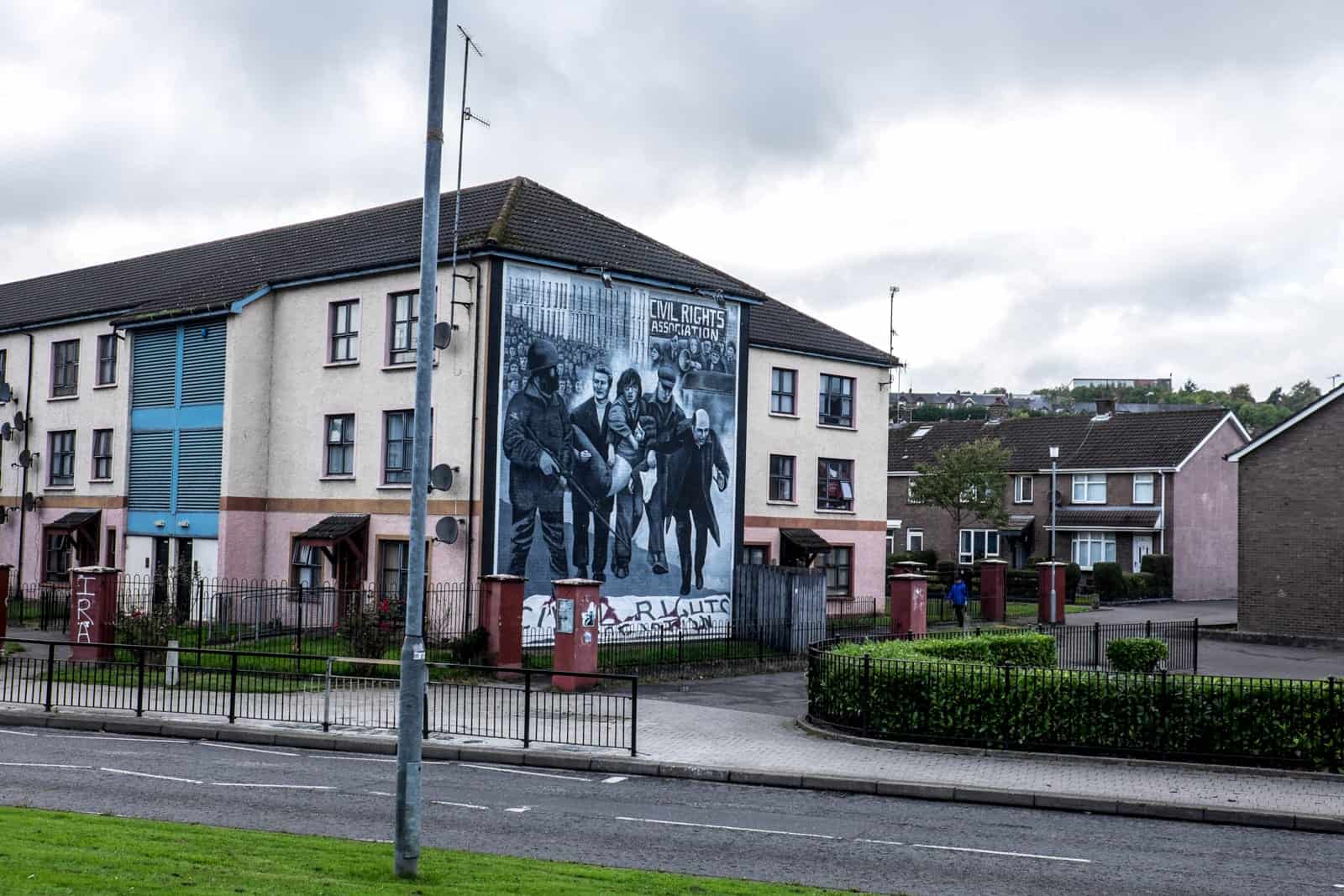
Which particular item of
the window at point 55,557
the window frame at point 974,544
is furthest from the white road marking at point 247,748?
the window frame at point 974,544

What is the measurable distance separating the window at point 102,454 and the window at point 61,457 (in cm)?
139

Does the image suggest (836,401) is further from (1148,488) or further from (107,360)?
(1148,488)

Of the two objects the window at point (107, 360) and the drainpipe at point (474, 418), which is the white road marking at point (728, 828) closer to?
the drainpipe at point (474, 418)

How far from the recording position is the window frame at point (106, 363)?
→ 1485 inches

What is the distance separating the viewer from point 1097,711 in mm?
16812

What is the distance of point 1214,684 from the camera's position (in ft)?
53.5

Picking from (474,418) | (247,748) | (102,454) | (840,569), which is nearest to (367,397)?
(474,418)

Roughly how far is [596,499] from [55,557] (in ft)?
63.2

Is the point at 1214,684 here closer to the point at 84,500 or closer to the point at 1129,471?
the point at 84,500

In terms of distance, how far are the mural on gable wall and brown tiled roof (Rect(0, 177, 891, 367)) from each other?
87 cm

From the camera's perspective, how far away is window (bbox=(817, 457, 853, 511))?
1587 inches

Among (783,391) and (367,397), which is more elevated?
(783,391)

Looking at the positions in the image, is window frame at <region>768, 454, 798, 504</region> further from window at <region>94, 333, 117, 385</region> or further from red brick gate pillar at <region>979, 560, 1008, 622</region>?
window at <region>94, 333, 117, 385</region>

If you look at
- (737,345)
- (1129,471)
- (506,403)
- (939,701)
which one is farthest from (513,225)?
(1129,471)
